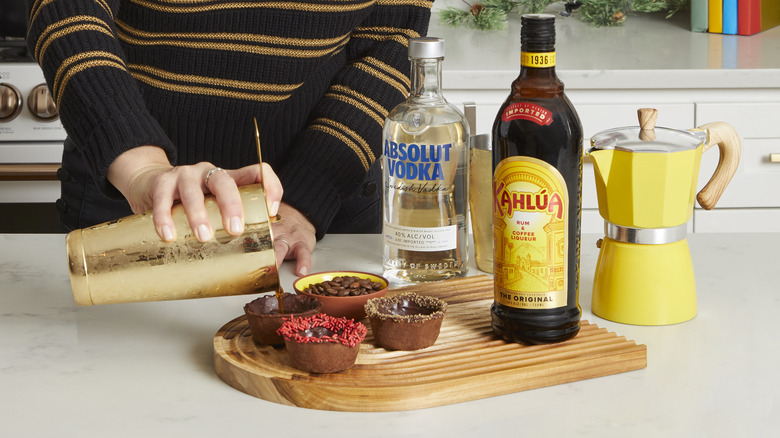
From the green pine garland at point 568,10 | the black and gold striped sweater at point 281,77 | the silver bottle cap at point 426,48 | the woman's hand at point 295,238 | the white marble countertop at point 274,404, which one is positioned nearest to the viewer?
the white marble countertop at point 274,404

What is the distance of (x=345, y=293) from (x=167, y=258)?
0.57ft

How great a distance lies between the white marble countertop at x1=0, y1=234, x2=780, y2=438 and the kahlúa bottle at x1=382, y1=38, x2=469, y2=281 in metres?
0.17

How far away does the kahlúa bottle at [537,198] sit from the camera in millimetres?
757

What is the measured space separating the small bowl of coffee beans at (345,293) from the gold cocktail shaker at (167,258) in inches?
3.2

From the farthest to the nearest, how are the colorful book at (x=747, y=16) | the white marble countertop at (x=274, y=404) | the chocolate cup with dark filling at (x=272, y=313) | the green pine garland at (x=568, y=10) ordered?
the green pine garland at (x=568, y=10)
the colorful book at (x=747, y=16)
the chocolate cup with dark filling at (x=272, y=313)
the white marble countertop at (x=274, y=404)

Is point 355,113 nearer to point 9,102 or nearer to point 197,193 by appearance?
point 197,193

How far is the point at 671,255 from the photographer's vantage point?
2.85 feet

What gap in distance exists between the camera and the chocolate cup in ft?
2.34

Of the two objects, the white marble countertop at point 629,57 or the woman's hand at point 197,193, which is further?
the white marble countertop at point 629,57

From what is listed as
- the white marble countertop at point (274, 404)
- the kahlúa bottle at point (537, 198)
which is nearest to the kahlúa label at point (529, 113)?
the kahlúa bottle at point (537, 198)

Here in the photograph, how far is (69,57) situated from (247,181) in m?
0.31

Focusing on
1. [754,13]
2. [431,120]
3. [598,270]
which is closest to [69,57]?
[431,120]

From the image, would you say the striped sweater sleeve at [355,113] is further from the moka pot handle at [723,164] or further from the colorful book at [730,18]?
the colorful book at [730,18]

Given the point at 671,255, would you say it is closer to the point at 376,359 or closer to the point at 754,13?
the point at 376,359
